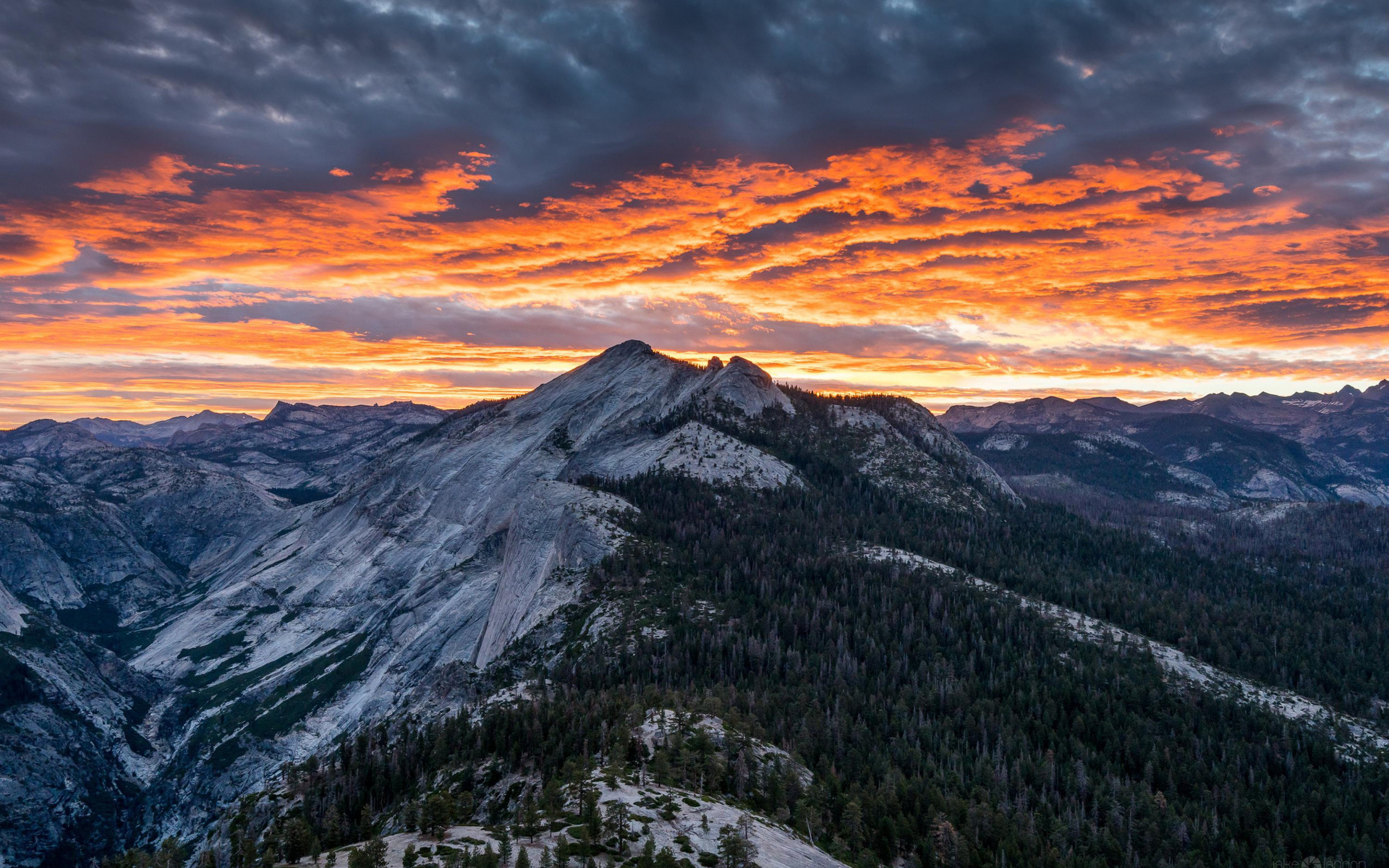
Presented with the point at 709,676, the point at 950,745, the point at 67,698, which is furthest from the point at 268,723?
the point at 950,745

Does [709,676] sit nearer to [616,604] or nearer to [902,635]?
[616,604]

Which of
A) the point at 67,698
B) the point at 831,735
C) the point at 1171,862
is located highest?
the point at 831,735

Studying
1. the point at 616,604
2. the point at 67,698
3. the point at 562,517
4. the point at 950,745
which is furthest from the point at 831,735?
the point at 67,698

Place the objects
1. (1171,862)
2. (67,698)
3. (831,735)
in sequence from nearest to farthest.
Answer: (1171,862)
(831,735)
(67,698)

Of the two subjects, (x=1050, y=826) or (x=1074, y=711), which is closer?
(x=1050, y=826)

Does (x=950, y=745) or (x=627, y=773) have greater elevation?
(x=627, y=773)

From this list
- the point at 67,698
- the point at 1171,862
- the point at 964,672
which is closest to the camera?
the point at 1171,862

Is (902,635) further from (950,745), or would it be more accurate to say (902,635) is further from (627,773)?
(627,773)

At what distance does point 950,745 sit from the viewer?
408 feet

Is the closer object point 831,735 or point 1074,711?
point 831,735

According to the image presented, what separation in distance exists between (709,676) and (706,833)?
270ft

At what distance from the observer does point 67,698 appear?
622 feet

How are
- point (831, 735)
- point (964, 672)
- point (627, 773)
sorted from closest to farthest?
1. point (627, 773)
2. point (831, 735)
3. point (964, 672)

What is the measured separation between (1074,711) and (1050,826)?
5388 cm
